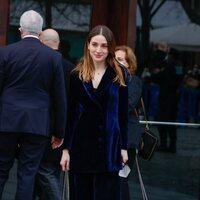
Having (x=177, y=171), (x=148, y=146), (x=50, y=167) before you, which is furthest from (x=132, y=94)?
(x=177, y=171)

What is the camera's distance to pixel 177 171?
31.5ft

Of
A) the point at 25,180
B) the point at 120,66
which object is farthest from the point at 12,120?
the point at 120,66

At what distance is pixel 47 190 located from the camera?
7.43 meters

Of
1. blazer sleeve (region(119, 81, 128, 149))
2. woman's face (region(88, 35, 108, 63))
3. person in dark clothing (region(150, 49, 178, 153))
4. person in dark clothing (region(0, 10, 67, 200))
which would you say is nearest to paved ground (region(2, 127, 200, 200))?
person in dark clothing (region(150, 49, 178, 153))

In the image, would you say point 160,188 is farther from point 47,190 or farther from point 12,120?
point 12,120

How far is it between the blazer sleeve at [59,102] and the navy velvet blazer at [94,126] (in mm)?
354

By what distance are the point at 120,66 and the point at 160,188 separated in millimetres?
3414

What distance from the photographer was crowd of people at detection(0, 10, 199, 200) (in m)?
6.21

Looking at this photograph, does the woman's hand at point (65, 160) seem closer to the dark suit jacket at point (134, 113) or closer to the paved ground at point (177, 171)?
the dark suit jacket at point (134, 113)

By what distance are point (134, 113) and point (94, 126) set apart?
1.65m

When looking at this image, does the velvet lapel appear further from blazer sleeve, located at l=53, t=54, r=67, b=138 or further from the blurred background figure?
the blurred background figure

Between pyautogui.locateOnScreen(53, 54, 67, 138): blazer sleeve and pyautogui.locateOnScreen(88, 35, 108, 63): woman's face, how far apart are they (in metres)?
0.48

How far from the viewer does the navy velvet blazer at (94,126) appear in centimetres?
620

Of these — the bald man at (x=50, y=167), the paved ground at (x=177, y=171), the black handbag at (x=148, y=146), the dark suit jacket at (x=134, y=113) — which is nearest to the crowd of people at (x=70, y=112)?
the bald man at (x=50, y=167)
